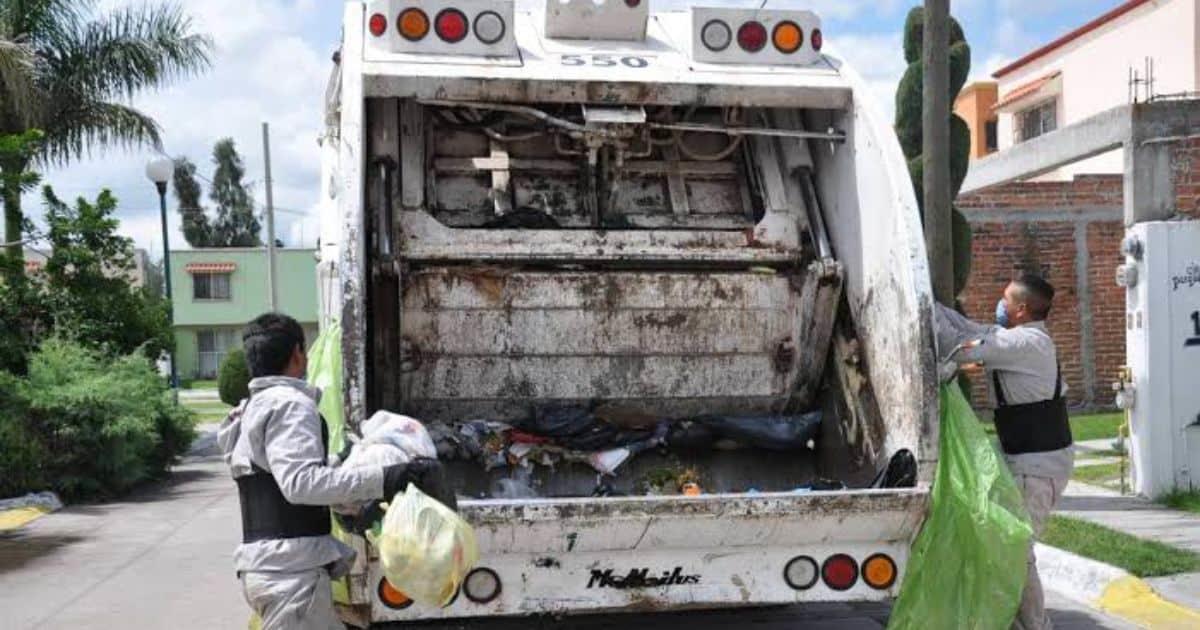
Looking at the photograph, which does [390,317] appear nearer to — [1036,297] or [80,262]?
[1036,297]

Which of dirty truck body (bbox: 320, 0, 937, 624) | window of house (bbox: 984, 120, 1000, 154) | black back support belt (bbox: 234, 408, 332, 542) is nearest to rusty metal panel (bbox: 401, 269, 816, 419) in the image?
dirty truck body (bbox: 320, 0, 937, 624)

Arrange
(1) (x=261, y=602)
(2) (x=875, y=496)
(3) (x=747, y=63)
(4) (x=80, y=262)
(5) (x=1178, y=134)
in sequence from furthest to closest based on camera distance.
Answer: (4) (x=80, y=262) < (5) (x=1178, y=134) < (3) (x=747, y=63) < (2) (x=875, y=496) < (1) (x=261, y=602)

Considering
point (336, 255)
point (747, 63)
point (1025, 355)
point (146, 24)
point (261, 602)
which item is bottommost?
point (261, 602)

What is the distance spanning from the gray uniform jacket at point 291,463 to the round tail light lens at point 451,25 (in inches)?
69.8

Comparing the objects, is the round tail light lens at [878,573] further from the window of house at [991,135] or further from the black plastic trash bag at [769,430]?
the window of house at [991,135]

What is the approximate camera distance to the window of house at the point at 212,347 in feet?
142

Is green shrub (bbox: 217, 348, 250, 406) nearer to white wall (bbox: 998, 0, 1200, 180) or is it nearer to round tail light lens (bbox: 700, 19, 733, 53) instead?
white wall (bbox: 998, 0, 1200, 180)

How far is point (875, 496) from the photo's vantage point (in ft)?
14.0

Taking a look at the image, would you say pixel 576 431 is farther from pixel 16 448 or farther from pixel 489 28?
pixel 16 448

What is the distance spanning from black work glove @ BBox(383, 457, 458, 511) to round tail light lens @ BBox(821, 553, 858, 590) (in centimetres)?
149

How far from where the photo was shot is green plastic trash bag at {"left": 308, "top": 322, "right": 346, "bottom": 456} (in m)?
4.24

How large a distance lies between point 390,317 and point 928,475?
6.74 feet

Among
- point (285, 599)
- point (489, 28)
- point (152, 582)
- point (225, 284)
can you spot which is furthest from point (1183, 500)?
point (225, 284)

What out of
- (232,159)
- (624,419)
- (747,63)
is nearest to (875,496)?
(624,419)
